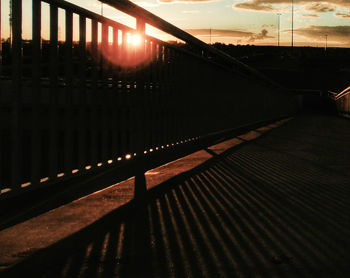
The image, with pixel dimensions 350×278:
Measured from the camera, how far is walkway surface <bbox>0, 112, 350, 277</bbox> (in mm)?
2178

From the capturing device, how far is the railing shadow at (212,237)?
2172 millimetres

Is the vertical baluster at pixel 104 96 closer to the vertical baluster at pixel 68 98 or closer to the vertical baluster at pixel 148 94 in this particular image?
the vertical baluster at pixel 68 98

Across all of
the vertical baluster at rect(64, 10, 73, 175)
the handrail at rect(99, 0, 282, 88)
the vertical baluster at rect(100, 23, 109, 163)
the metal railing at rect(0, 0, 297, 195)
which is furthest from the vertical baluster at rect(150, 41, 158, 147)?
the vertical baluster at rect(64, 10, 73, 175)

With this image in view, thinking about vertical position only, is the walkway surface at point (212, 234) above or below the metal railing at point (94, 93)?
below

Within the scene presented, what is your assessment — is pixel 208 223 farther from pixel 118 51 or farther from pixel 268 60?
pixel 268 60

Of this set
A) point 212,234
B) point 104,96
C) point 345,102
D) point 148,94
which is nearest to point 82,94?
point 104,96

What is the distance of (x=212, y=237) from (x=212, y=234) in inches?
2.4

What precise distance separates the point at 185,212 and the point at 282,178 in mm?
1798

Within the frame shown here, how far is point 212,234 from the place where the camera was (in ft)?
8.98

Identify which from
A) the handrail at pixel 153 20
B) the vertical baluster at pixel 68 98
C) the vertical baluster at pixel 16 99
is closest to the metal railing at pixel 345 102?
the handrail at pixel 153 20

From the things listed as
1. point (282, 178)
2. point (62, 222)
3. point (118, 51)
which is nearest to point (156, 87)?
point (118, 51)

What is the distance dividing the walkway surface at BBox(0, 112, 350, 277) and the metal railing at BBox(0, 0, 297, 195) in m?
0.40

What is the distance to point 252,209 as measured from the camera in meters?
3.37

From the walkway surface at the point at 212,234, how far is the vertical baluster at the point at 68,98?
38cm
